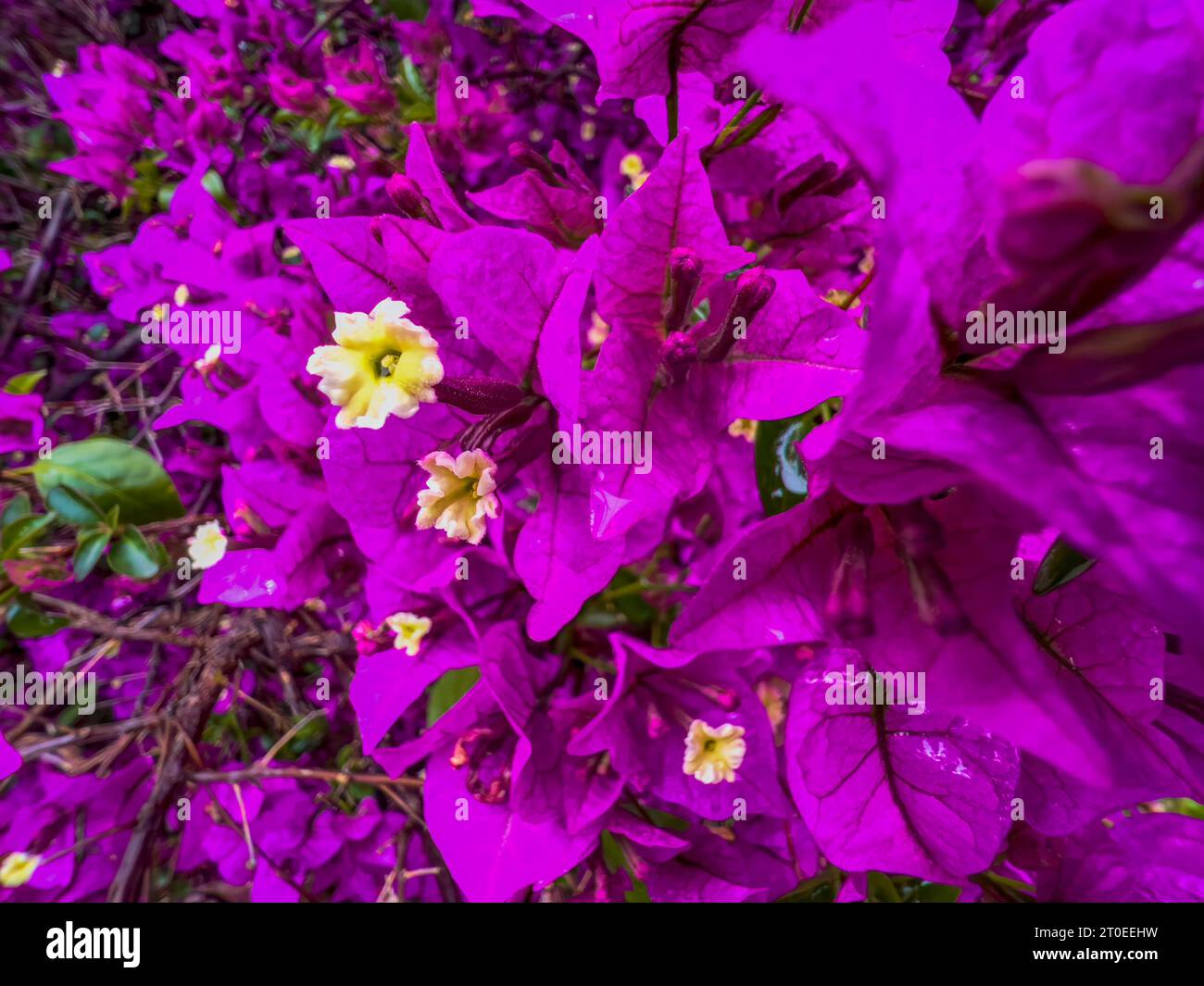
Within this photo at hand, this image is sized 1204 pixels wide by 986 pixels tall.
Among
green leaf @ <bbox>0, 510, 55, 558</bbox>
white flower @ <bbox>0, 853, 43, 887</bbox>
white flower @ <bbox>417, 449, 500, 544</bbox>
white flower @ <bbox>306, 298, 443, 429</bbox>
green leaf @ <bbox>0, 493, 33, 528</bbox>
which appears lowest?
white flower @ <bbox>0, 853, 43, 887</bbox>

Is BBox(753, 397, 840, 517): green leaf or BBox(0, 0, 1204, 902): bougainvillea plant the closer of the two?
BBox(0, 0, 1204, 902): bougainvillea plant

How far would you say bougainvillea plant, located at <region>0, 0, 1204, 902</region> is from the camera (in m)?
0.34

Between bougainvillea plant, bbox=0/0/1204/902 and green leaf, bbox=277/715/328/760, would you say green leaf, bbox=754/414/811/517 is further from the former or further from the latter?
green leaf, bbox=277/715/328/760

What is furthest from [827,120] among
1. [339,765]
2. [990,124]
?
[339,765]

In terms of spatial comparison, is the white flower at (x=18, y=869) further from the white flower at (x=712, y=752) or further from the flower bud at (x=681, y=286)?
the flower bud at (x=681, y=286)

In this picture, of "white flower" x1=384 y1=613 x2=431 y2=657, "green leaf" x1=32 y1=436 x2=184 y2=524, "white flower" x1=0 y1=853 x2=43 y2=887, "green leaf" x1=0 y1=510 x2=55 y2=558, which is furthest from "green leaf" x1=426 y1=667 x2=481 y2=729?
"white flower" x1=0 y1=853 x2=43 y2=887

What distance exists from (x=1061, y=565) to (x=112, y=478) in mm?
955

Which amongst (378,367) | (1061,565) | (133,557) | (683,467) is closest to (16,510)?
(133,557)

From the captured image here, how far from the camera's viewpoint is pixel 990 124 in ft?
1.23

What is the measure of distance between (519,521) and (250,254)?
63cm

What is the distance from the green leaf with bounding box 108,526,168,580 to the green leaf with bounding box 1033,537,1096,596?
35.3 inches

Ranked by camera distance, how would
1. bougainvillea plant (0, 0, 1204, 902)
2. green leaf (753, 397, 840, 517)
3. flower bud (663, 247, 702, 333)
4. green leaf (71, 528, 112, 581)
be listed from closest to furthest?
bougainvillea plant (0, 0, 1204, 902) < flower bud (663, 247, 702, 333) < green leaf (753, 397, 840, 517) < green leaf (71, 528, 112, 581)

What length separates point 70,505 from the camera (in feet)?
2.69

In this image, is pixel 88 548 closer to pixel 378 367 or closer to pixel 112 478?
pixel 112 478
